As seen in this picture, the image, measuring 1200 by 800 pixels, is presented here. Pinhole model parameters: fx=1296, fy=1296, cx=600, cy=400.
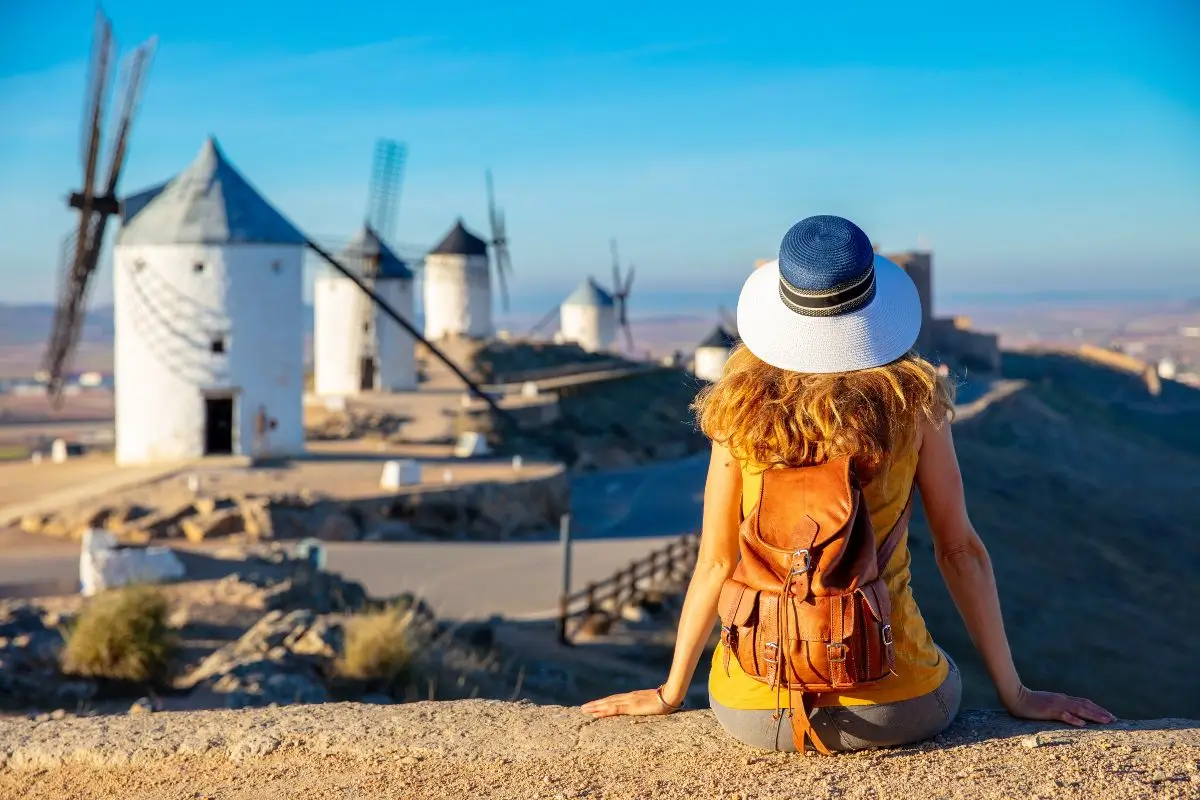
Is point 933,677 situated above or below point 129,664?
above

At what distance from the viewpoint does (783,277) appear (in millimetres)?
3023

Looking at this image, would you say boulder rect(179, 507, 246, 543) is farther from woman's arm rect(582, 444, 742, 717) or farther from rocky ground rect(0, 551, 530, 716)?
woman's arm rect(582, 444, 742, 717)

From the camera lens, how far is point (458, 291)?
138 ft

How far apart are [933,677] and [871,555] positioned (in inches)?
18.0

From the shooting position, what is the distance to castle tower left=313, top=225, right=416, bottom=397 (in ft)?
99.7

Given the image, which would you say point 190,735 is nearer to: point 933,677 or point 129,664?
point 933,677

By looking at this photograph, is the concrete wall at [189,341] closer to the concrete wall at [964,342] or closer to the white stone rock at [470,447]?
the white stone rock at [470,447]

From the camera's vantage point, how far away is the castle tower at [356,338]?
3038 centimetres

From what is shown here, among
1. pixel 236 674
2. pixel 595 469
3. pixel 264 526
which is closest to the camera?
pixel 236 674

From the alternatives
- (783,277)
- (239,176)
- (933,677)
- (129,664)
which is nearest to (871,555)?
(933,677)

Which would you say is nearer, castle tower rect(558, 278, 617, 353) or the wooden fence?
the wooden fence

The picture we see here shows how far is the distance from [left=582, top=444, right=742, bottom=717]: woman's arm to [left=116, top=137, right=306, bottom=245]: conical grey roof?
55.0 ft

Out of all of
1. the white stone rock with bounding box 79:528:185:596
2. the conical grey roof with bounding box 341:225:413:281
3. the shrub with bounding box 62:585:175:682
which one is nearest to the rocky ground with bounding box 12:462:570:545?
the white stone rock with bounding box 79:528:185:596

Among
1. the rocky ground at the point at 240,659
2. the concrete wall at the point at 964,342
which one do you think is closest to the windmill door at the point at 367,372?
the rocky ground at the point at 240,659
